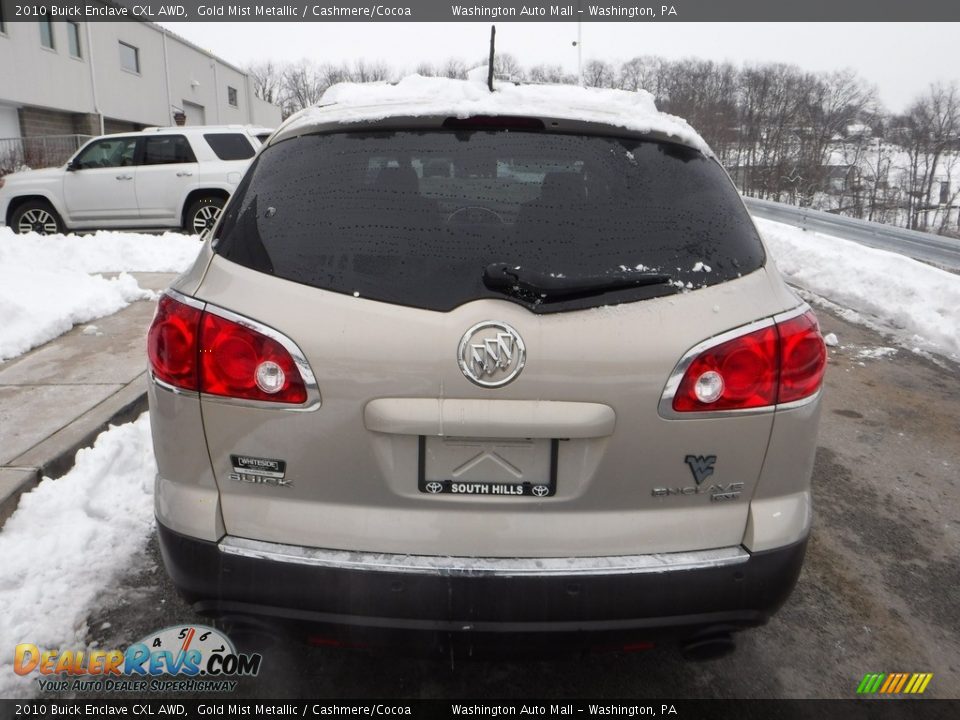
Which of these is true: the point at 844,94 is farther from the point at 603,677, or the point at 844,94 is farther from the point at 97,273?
the point at 603,677

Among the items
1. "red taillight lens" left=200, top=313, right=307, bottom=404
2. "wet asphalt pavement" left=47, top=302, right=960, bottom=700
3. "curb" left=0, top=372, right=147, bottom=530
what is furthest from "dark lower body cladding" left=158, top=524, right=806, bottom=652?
"curb" left=0, top=372, right=147, bottom=530

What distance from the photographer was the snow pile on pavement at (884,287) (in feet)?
23.7

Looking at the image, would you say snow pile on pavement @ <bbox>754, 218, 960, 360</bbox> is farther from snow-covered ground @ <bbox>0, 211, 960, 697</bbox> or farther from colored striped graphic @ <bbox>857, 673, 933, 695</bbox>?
colored striped graphic @ <bbox>857, 673, 933, 695</bbox>

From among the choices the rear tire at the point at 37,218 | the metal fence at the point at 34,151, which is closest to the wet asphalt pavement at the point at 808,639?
the rear tire at the point at 37,218

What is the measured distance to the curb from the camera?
329cm

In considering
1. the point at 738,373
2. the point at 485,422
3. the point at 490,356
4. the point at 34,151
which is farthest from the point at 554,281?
the point at 34,151

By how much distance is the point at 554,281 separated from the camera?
5.88ft

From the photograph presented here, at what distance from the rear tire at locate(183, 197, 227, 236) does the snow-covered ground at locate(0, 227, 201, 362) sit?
0.71 m

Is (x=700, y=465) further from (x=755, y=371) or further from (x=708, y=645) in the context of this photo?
(x=708, y=645)

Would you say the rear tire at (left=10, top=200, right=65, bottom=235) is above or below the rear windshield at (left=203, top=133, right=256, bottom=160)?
below

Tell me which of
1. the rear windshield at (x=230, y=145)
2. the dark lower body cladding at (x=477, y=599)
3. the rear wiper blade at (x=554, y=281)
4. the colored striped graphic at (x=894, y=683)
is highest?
the rear windshield at (x=230, y=145)

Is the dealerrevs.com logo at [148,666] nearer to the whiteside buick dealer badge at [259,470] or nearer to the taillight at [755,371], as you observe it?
the whiteside buick dealer badge at [259,470]

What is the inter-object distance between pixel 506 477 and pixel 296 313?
27.4 inches

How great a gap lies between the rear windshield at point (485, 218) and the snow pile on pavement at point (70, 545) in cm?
162
